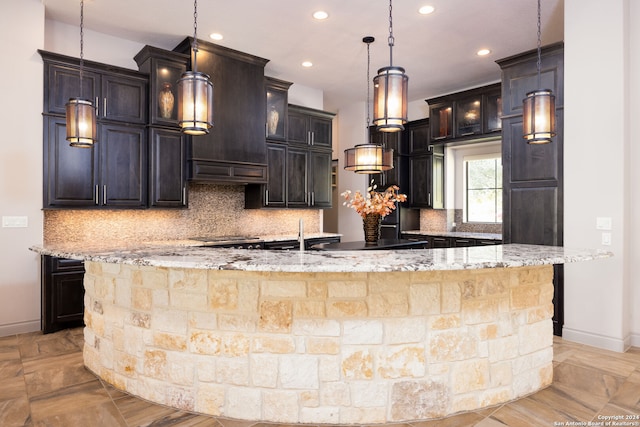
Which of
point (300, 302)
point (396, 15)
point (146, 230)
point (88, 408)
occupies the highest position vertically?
point (396, 15)

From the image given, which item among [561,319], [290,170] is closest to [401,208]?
[290,170]

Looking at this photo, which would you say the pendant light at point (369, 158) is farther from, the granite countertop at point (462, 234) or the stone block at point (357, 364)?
the granite countertop at point (462, 234)

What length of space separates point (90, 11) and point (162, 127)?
1279mm

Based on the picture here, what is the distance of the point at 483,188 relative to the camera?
6.43 meters

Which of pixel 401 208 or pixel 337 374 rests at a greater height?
pixel 401 208

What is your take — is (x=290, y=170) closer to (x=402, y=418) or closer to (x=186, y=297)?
(x=186, y=297)

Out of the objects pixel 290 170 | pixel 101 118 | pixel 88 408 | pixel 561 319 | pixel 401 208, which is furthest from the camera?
pixel 401 208

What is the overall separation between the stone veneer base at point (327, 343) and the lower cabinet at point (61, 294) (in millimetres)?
2073

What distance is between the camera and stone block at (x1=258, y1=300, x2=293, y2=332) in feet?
7.06

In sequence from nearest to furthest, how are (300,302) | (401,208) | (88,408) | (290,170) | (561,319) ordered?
(300,302) → (88,408) → (561,319) → (290,170) → (401,208)

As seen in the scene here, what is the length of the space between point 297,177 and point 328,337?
3.88 meters

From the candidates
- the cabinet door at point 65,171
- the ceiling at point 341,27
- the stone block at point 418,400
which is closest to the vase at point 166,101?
the ceiling at point 341,27

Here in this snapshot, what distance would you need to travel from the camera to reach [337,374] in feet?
7.06

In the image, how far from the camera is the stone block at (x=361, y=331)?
7.02 feet
